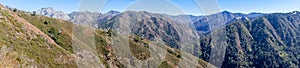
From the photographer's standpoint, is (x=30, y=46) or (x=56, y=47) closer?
(x=30, y=46)

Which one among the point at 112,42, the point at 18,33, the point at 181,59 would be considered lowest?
the point at 181,59

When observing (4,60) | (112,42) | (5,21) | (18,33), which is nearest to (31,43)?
(18,33)

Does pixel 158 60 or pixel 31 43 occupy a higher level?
pixel 31 43

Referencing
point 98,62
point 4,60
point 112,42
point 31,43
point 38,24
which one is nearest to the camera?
point 4,60

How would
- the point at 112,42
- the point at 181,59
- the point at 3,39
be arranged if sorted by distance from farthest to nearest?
the point at 181,59 < the point at 112,42 < the point at 3,39

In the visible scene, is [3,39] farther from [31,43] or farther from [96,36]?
[96,36]

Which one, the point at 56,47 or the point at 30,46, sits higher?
the point at 30,46

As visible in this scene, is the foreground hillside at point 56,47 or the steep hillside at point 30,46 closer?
the steep hillside at point 30,46

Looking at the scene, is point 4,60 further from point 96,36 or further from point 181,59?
point 181,59

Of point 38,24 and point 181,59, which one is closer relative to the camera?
point 38,24

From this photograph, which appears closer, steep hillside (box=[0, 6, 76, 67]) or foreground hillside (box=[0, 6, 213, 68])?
steep hillside (box=[0, 6, 76, 67])
